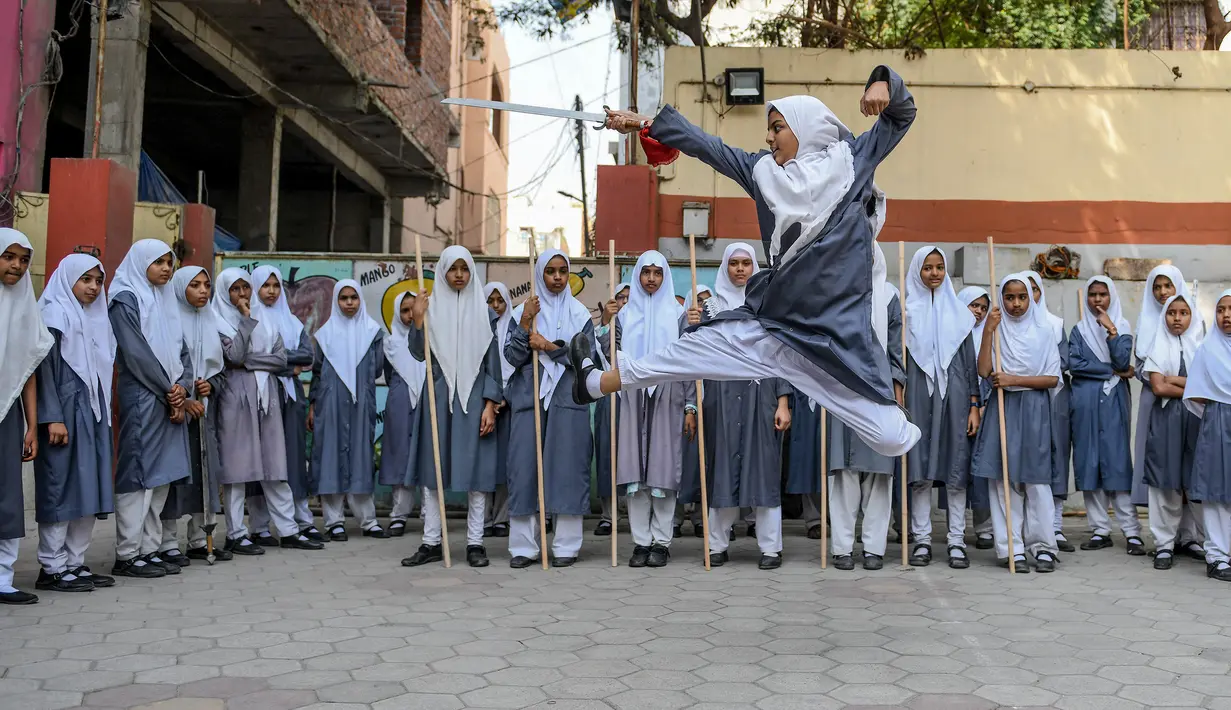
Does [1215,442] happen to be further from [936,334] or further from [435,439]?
[435,439]

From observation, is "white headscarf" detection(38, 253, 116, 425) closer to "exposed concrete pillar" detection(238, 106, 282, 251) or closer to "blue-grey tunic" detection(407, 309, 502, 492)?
"blue-grey tunic" detection(407, 309, 502, 492)

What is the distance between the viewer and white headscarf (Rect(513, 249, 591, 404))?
6.61 m

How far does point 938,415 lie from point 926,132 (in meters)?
4.90

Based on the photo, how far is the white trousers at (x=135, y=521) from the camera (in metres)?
5.93

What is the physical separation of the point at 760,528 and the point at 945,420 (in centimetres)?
133

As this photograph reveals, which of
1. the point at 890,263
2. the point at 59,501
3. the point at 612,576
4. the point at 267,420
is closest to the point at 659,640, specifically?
the point at 612,576

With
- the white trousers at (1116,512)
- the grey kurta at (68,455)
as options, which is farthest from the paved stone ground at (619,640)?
the white trousers at (1116,512)

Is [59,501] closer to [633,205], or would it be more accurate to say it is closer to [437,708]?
[437,708]

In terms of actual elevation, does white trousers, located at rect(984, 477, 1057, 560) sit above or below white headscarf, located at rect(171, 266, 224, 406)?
below

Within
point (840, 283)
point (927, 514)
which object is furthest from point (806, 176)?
point (927, 514)

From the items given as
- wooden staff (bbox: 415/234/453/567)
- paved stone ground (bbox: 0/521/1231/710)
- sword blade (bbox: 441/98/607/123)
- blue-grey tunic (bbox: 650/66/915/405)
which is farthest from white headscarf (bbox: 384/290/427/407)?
blue-grey tunic (bbox: 650/66/915/405)

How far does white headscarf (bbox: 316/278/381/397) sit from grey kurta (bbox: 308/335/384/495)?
4 cm

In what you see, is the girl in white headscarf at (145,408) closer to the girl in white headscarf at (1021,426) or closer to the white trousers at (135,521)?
the white trousers at (135,521)

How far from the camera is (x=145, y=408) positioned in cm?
596
